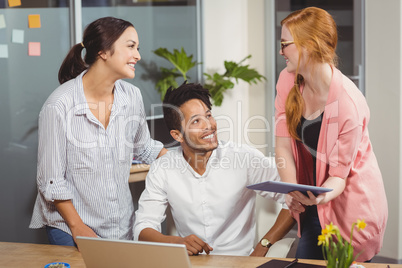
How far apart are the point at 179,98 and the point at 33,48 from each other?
1.43 meters

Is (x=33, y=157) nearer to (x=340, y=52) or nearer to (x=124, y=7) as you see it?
(x=124, y=7)

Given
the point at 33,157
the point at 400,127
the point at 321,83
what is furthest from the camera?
the point at 400,127

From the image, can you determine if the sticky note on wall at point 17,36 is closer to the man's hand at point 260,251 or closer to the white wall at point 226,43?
the white wall at point 226,43

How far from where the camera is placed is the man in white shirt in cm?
227

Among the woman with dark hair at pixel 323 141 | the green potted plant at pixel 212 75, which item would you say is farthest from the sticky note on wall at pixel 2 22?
the woman with dark hair at pixel 323 141

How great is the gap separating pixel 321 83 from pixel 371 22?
199 centimetres

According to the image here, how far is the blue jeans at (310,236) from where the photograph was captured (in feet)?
7.09

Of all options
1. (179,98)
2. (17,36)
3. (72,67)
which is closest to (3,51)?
(17,36)

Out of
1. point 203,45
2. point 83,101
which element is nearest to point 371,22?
point 203,45

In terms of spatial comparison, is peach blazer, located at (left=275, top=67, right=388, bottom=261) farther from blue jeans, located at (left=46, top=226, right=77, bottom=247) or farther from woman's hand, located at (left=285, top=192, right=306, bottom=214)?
blue jeans, located at (left=46, top=226, right=77, bottom=247)

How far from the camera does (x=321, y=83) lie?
80.7 inches

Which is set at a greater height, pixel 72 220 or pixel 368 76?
pixel 368 76

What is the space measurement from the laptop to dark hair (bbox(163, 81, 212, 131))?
2.92 ft

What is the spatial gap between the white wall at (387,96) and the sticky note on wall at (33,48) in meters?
2.24
